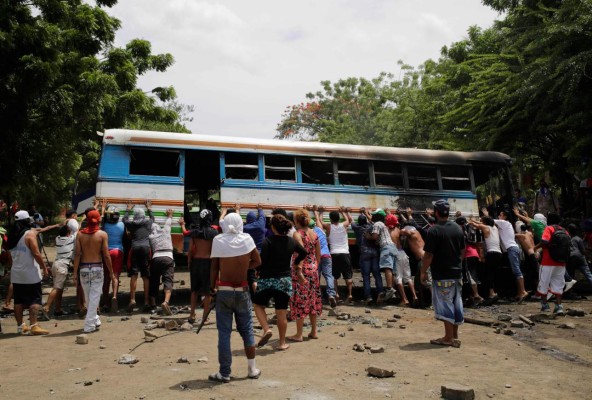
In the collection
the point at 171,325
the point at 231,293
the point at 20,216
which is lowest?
the point at 171,325

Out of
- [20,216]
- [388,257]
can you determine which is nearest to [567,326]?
[388,257]

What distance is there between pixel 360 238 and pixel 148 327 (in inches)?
193

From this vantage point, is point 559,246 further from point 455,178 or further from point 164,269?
point 164,269

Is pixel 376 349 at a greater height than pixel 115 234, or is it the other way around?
pixel 115 234

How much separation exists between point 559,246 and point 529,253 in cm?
198

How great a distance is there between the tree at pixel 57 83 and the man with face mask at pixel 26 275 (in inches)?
211

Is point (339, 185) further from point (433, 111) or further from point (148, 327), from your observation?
point (433, 111)

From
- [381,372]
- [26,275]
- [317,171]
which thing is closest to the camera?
[381,372]

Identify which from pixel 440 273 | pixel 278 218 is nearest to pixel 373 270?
pixel 440 273

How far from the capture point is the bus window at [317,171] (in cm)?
1209

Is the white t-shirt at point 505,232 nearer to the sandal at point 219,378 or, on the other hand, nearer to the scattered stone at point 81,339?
the sandal at point 219,378

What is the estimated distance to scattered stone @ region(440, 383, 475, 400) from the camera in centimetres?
482

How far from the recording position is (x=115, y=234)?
977cm

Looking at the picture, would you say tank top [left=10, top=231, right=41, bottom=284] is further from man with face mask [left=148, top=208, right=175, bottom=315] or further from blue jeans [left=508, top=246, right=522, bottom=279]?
blue jeans [left=508, top=246, right=522, bottom=279]
